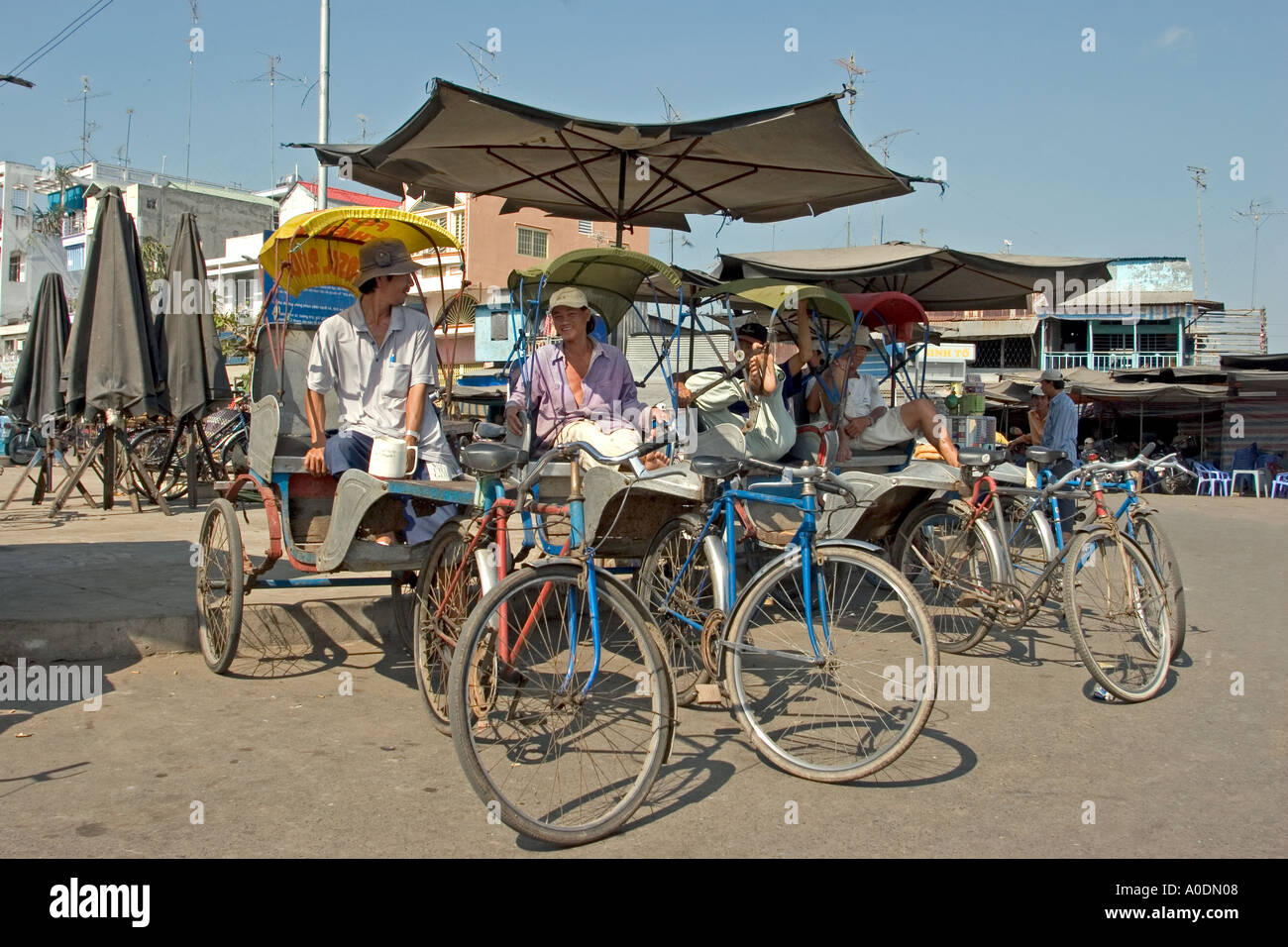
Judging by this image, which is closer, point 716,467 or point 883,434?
point 716,467

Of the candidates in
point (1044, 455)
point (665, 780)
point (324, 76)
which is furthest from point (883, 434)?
point (324, 76)

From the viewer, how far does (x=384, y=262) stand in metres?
5.24

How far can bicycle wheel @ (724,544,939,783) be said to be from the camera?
362cm

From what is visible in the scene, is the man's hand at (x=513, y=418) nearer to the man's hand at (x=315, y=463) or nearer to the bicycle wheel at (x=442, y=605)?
the man's hand at (x=315, y=463)

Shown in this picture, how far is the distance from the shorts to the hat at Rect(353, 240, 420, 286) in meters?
3.69

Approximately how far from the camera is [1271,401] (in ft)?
86.5

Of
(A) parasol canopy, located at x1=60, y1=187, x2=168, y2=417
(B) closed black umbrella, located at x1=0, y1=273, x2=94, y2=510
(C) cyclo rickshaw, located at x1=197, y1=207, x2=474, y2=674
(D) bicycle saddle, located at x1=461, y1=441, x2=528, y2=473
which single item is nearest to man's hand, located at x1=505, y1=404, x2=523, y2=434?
(C) cyclo rickshaw, located at x1=197, y1=207, x2=474, y2=674

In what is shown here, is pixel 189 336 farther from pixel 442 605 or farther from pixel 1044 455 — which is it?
pixel 1044 455

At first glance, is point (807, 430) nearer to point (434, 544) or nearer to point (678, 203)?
point (678, 203)

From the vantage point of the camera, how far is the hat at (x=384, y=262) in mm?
5211

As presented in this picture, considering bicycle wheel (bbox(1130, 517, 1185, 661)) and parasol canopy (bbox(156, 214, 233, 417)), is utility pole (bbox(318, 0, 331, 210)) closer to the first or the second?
parasol canopy (bbox(156, 214, 233, 417))

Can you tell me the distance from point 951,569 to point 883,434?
2135 millimetres
